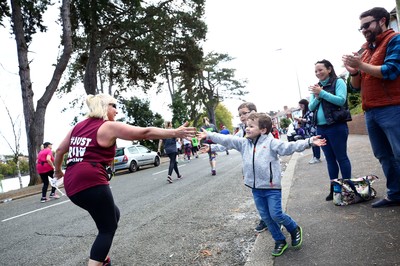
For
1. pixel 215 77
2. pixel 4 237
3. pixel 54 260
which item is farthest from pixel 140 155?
pixel 215 77

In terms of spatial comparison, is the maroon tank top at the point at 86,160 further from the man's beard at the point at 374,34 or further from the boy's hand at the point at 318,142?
the man's beard at the point at 374,34

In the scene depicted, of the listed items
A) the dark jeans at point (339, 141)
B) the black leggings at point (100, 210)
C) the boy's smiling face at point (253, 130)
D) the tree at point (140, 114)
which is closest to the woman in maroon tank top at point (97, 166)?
the black leggings at point (100, 210)

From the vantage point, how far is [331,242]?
3064 millimetres

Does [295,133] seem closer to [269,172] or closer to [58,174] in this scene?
[269,172]

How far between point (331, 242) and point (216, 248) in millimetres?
1289

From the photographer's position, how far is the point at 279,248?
10.1 feet

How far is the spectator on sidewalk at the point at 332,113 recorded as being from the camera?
4.12 metres

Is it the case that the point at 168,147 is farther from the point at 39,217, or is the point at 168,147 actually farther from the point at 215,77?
the point at 215,77

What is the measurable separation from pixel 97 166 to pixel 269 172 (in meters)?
1.70

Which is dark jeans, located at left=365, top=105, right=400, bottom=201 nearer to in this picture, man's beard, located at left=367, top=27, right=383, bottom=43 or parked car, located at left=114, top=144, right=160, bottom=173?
man's beard, located at left=367, top=27, right=383, bottom=43

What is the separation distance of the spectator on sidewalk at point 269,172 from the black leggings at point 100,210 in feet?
4.75

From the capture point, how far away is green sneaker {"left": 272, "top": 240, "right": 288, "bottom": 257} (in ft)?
9.96

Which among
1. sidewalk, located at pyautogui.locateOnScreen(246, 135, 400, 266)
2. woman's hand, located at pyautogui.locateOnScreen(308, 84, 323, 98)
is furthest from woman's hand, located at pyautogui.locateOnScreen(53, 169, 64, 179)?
woman's hand, located at pyautogui.locateOnScreen(308, 84, 323, 98)

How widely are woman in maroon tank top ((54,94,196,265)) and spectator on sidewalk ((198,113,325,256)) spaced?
32.5 inches
